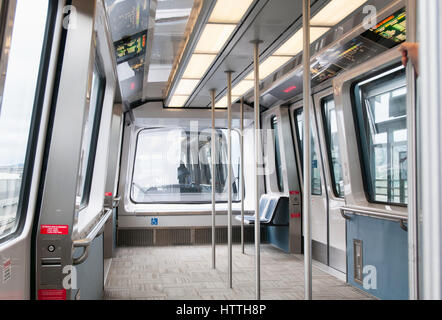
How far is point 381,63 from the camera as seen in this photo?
4.25 meters

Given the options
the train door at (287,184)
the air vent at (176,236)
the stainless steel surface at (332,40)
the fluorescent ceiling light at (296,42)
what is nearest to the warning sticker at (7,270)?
the stainless steel surface at (332,40)

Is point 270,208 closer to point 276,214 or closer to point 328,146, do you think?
point 276,214

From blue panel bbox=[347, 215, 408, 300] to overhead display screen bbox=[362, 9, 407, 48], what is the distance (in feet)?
5.34

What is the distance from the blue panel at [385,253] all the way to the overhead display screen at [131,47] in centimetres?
285

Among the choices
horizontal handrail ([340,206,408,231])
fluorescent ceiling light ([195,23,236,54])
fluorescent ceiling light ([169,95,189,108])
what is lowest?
horizontal handrail ([340,206,408,231])

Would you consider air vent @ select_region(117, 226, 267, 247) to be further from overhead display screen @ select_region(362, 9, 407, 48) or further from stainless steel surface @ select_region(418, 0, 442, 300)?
stainless steel surface @ select_region(418, 0, 442, 300)

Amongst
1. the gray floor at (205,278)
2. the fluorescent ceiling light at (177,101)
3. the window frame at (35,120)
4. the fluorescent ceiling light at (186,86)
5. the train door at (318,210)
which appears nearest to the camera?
the window frame at (35,120)

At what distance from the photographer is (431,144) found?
60 cm

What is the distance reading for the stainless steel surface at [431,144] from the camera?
1.94 ft

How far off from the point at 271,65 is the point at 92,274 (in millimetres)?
2756

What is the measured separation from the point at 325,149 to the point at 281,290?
6.43ft

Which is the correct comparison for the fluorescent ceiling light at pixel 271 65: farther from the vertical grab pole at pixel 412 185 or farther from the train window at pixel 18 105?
the vertical grab pole at pixel 412 185

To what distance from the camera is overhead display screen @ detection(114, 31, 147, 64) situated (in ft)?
13.4

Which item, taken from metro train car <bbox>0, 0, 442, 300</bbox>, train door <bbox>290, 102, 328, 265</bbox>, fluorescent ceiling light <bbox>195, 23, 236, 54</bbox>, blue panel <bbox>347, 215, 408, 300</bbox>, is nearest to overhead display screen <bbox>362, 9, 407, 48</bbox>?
metro train car <bbox>0, 0, 442, 300</bbox>
